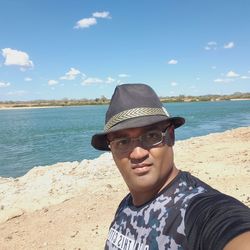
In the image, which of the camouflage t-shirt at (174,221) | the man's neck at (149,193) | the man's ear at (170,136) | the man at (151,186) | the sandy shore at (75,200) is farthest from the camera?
the sandy shore at (75,200)

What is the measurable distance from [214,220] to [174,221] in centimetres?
28

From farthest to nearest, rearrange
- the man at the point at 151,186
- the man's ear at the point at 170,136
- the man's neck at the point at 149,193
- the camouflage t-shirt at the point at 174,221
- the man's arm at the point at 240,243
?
the man's ear at the point at 170,136, the man's neck at the point at 149,193, the man at the point at 151,186, the camouflage t-shirt at the point at 174,221, the man's arm at the point at 240,243

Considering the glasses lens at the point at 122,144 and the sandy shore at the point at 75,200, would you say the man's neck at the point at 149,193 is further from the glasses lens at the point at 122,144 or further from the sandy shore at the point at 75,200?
the sandy shore at the point at 75,200

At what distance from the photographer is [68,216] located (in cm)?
813

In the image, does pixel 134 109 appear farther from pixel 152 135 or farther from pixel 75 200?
pixel 75 200

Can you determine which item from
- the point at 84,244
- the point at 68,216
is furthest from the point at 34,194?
the point at 84,244

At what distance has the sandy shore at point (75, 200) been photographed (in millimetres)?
7133

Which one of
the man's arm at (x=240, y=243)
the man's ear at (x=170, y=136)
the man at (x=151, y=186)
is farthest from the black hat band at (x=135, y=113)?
the man's arm at (x=240, y=243)

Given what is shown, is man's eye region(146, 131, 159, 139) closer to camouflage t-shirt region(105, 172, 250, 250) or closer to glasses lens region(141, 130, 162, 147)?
glasses lens region(141, 130, 162, 147)

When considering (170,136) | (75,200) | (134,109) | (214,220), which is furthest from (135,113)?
(75,200)

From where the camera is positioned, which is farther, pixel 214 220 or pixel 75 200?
pixel 75 200

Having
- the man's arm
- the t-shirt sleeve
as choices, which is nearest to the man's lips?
the t-shirt sleeve

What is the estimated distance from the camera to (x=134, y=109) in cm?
206

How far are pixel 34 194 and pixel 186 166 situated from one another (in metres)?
5.38
